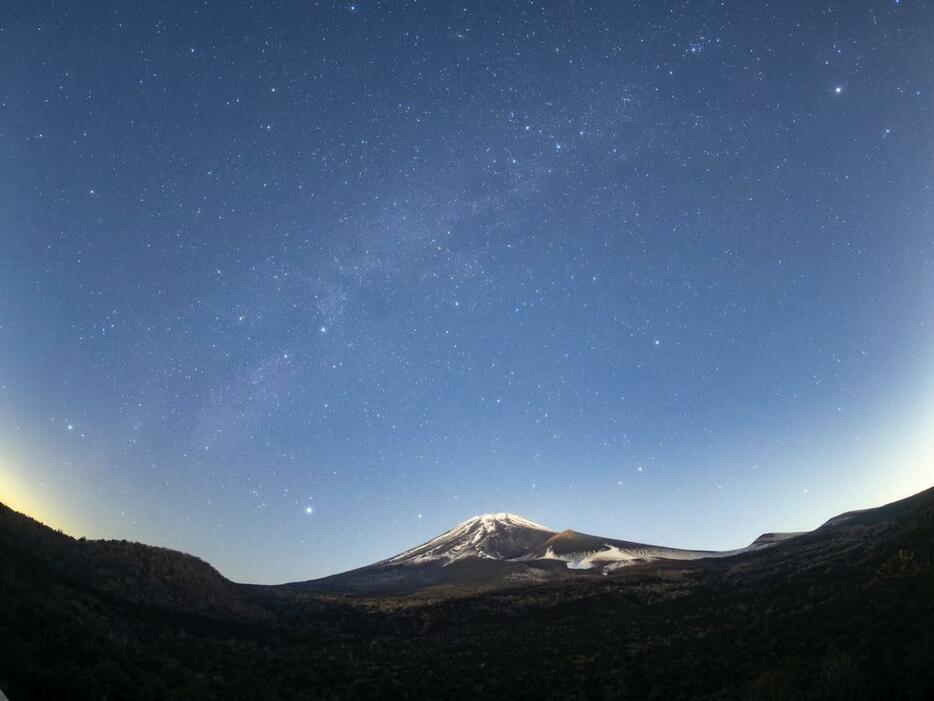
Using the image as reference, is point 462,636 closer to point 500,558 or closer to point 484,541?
point 500,558

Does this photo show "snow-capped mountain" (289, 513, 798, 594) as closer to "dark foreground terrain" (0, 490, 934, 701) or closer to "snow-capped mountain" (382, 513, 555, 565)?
"snow-capped mountain" (382, 513, 555, 565)

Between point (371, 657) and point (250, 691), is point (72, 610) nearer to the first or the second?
point (250, 691)

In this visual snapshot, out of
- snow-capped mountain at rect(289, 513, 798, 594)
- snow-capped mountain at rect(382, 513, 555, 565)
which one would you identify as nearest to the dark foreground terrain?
snow-capped mountain at rect(289, 513, 798, 594)

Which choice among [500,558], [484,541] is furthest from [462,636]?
[484,541]

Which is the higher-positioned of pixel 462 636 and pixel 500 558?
pixel 462 636

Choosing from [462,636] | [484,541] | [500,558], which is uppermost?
[462,636]

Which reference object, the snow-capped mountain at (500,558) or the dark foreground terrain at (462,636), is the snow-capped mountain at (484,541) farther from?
the dark foreground terrain at (462,636)

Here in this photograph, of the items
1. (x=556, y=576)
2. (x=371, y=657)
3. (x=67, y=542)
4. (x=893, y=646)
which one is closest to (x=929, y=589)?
(x=893, y=646)

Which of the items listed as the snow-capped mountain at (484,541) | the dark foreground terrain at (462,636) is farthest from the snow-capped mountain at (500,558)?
the dark foreground terrain at (462,636)
